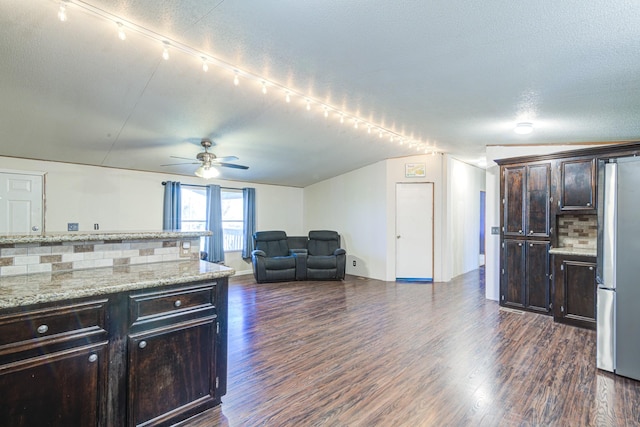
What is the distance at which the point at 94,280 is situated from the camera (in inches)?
71.8

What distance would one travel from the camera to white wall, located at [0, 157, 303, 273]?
474cm

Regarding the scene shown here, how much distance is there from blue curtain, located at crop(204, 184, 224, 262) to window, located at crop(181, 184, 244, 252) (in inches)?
4.6

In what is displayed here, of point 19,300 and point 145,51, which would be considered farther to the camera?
point 145,51

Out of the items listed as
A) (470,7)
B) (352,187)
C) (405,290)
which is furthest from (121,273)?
(352,187)

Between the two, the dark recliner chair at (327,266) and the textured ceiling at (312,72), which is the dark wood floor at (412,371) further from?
the textured ceiling at (312,72)

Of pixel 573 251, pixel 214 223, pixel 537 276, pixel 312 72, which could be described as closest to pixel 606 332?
pixel 573 251

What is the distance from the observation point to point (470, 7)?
184cm

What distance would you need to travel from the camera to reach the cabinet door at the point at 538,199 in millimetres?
4168

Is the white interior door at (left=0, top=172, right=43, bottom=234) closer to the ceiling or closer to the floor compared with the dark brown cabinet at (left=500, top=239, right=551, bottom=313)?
closer to the ceiling

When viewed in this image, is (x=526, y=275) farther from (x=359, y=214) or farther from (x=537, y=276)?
(x=359, y=214)

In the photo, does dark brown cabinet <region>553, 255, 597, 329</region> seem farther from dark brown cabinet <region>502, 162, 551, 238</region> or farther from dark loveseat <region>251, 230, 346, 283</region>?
dark loveseat <region>251, 230, 346, 283</region>

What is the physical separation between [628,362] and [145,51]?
4618 millimetres

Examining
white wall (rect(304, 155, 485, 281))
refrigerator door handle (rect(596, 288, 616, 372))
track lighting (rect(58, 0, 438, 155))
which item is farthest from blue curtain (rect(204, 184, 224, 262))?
refrigerator door handle (rect(596, 288, 616, 372))

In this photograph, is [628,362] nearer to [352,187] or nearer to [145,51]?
[145,51]
